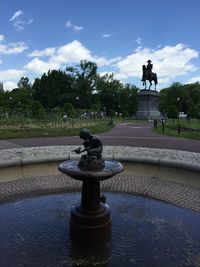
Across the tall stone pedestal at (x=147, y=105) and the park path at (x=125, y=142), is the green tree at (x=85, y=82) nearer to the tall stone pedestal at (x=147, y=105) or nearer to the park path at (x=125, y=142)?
the tall stone pedestal at (x=147, y=105)

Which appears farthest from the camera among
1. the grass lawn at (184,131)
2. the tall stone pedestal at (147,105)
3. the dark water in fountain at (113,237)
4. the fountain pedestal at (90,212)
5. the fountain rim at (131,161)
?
the tall stone pedestal at (147,105)

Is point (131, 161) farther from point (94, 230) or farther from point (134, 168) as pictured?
point (94, 230)

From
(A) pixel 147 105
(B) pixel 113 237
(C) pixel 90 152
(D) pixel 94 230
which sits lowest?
(B) pixel 113 237

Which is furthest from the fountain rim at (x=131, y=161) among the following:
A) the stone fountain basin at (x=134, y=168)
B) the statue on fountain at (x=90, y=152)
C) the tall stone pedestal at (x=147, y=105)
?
the tall stone pedestal at (x=147, y=105)

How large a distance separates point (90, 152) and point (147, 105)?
5133 centimetres

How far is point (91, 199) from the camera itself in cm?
488

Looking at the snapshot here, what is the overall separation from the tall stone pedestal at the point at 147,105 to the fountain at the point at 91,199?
4994 cm

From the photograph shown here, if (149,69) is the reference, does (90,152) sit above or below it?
below

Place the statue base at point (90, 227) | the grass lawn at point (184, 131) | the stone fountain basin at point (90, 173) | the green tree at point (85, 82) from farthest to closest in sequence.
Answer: the green tree at point (85, 82) < the grass lawn at point (184, 131) < the statue base at point (90, 227) < the stone fountain basin at point (90, 173)

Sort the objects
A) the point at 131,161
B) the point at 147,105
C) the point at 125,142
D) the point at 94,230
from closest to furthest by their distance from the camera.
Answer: the point at 94,230 → the point at 131,161 → the point at 125,142 → the point at 147,105

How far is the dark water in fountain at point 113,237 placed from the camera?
4.14 meters

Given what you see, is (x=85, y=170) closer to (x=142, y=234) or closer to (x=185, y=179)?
(x=142, y=234)

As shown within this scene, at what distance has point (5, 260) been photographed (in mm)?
4082

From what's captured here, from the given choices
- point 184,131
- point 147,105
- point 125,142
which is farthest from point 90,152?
point 147,105
